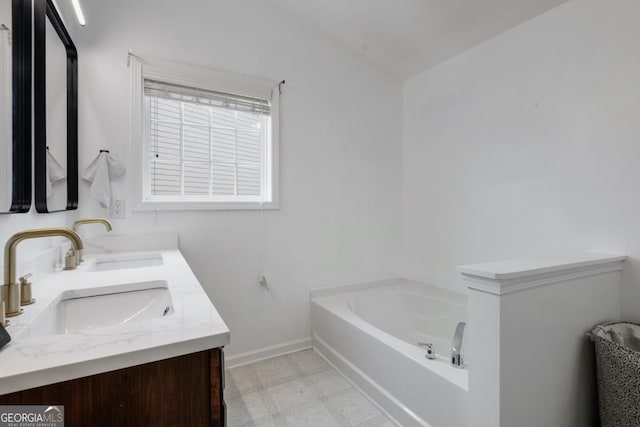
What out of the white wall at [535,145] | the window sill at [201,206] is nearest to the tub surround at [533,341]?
the white wall at [535,145]

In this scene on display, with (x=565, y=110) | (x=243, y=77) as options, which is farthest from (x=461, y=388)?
(x=243, y=77)

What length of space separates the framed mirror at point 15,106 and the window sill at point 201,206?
83 cm

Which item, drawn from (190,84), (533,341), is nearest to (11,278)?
(190,84)

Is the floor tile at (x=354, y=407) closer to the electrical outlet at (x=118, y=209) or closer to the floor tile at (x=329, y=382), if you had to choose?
the floor tile at (x=329, y=382)

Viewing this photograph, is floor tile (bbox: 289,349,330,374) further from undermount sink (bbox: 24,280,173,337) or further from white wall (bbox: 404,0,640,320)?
undermount sink (bbox: 24,280,173,337)

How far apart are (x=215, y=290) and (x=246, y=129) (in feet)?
4.10

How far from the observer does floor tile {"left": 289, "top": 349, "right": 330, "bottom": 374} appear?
225cm

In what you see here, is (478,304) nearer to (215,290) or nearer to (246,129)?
(215,290)

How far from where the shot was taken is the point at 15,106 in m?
1.08

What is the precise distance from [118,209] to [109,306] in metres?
1.00

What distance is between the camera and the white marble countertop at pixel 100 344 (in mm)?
612

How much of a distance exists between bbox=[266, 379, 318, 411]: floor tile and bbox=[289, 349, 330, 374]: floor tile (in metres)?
0.17

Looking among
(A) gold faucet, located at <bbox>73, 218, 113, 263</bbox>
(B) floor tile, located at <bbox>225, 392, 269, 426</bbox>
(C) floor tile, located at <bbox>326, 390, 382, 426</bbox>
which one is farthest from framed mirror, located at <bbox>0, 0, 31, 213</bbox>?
(C) floor tile, located at <bbox>326, 390, 382, 426</bbox>

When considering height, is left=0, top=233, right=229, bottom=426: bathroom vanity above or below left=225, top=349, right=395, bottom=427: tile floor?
above
